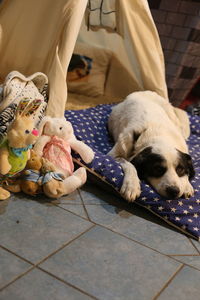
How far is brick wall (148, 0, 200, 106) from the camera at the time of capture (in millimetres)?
4004

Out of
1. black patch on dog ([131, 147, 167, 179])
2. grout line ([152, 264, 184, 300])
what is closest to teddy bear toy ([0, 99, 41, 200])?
black patch on dog ([131, 147, 167, 179])

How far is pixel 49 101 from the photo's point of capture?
2377 millimetres

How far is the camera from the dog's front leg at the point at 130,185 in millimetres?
2100

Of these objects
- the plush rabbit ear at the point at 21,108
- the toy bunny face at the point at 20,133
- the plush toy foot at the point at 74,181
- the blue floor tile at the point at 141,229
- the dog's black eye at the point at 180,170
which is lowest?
the blue floor tile at the point at 141,229

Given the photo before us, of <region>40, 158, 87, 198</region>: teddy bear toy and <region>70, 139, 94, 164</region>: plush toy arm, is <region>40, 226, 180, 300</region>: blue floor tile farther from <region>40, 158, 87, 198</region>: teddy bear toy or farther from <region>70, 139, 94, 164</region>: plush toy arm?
<region>70, 139, 94, 164</region>: plush toy arm

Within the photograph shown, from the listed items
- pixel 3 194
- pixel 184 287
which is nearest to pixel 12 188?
pixel 3 194

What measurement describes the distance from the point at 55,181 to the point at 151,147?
0.74 metres

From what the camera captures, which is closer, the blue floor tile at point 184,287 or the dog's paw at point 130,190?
the blue floor tile at point 184,287

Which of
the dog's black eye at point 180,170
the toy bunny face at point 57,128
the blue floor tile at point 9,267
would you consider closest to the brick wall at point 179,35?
the dog's black eye at point 180,170

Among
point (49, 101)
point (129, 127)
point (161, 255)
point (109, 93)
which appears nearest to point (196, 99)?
point (109, 93)

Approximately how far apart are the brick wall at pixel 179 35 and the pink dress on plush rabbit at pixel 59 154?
2.57 meters

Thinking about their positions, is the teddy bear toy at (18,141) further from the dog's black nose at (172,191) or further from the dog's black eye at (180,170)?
the dog's black eye at (180,170)

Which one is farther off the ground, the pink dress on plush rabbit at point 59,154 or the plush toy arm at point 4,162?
the plush toy arm at point 4,162

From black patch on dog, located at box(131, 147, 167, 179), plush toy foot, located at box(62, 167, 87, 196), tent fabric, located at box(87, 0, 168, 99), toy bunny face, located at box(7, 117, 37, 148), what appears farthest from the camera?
tent fabric, located at box(87, 0, 168, 99)
